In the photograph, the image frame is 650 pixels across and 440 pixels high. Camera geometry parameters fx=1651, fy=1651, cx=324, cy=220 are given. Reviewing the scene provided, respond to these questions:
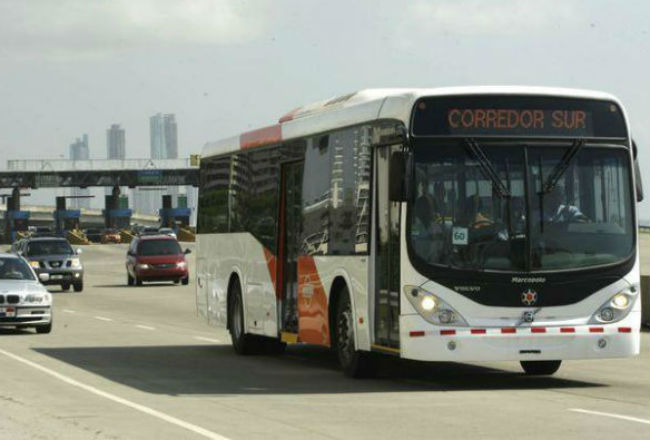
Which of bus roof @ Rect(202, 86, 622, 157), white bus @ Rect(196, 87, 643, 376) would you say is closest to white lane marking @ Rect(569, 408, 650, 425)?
white bus @ Rect(196, 87, 643, 376)

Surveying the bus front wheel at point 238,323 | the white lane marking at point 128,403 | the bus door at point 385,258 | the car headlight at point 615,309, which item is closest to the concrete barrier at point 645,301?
the bus front wheel at point 238,323

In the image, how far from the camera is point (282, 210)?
20203 millimetres

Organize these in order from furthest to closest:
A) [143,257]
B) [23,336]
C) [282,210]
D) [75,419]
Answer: [143,257] → [23,336] → [282,210] → [75,419]

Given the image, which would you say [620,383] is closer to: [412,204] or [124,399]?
[412,204]

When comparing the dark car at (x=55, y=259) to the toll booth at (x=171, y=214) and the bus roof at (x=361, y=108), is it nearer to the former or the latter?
the bus roof at (x=361, y=108)

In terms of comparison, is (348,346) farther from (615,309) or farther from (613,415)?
(613,415)

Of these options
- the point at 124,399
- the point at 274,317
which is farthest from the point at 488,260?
the point at 274,317

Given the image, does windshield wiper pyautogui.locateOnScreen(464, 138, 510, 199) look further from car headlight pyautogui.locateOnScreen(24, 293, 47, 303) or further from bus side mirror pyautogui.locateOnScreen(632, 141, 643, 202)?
car headlight pyautogui.locateOnScreen(24, 293, 47, 303)

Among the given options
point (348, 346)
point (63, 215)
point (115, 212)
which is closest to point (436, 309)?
point (348, 346)

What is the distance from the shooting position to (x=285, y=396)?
15.7 m

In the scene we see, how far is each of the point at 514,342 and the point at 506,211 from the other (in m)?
1.27

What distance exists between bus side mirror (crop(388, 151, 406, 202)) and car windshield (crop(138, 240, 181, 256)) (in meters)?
38.2

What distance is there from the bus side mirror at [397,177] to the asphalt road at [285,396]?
189 cm

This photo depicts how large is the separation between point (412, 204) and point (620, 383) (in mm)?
3137
